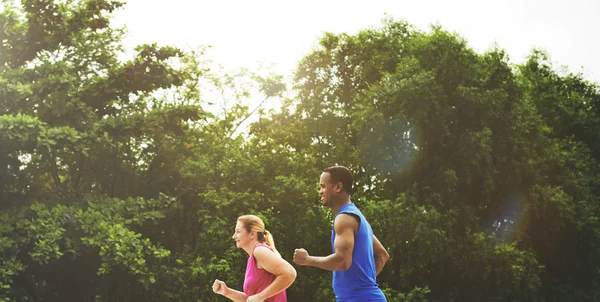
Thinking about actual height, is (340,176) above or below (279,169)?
below

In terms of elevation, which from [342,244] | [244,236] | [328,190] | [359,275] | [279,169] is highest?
[279,169]

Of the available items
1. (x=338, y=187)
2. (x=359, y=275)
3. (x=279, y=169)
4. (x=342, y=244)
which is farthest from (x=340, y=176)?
(x=279, y=169)

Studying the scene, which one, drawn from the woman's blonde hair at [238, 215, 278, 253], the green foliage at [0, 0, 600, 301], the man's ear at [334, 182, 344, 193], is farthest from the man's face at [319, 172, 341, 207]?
the green foliage at [0, 0, 600, 301]

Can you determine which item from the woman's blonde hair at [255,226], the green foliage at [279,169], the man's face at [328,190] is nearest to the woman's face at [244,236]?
the woman's blonde hair at [255,226]

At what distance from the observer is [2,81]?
1955cm

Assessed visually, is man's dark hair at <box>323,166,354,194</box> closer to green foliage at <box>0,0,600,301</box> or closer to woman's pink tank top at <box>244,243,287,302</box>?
woman's pink tank top at <box>244,243,287,302</box>

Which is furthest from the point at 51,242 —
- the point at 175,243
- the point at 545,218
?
the point at 545,218

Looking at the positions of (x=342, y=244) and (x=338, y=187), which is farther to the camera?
(x=338, y=187)

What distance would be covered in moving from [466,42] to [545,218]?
7380 millimetres

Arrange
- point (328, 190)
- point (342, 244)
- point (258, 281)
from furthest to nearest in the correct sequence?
1. point (258, 281)
2. point (328, 190)
3. point (342, 244)

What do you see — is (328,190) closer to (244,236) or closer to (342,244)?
(342,244)

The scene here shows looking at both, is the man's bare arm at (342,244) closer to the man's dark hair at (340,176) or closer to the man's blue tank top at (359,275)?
the man's blue tank top at (359,275)

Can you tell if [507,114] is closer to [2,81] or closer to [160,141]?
[160,141]

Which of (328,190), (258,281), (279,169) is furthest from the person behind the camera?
(279,169)
